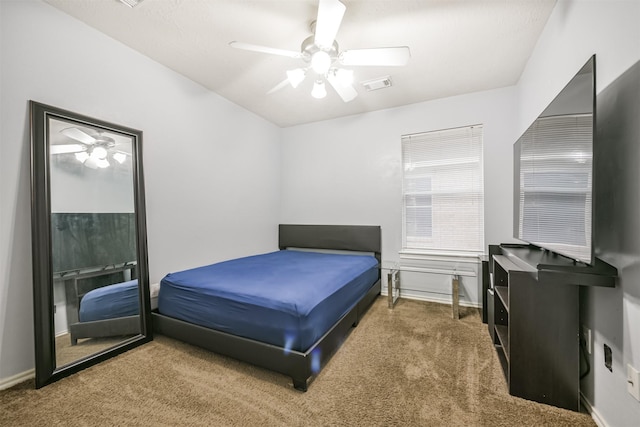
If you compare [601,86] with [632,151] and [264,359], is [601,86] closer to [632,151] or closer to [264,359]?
[632,151]

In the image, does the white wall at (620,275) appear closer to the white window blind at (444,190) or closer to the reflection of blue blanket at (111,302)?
the white window blind at (444,190)

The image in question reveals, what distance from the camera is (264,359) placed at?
174 centimetres

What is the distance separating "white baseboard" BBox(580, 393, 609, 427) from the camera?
52.5 inches

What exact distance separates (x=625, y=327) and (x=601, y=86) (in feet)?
4.06

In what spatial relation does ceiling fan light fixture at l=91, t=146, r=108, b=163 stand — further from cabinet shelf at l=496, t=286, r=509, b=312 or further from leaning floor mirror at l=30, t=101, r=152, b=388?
cabinet shelf at l=496, t=286, r=509, b=312

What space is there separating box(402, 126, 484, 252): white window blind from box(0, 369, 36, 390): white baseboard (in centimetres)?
375

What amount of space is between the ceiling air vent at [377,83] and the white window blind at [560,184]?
156cm

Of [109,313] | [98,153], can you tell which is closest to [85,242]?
[109,313]

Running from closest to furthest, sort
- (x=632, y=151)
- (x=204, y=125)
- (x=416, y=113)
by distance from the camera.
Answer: (x=632, y=151) < (x=204, y=125) < (x=416, y=113)

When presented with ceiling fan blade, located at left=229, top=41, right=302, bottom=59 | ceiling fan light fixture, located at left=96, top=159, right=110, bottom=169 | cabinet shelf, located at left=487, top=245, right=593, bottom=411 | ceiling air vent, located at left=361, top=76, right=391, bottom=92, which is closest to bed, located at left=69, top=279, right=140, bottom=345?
ceiling fan light fixture, located at left=96, top=159, right=110, bottom=169

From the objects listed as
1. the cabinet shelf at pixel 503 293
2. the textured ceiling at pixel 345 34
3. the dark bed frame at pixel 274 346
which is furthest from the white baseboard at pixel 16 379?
the cabinet shelf at pixel 503 293

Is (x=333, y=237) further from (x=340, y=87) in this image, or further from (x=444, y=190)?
(x=340, y=87)

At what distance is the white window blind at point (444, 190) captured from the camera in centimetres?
326

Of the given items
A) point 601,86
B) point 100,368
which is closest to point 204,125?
point 100,368
